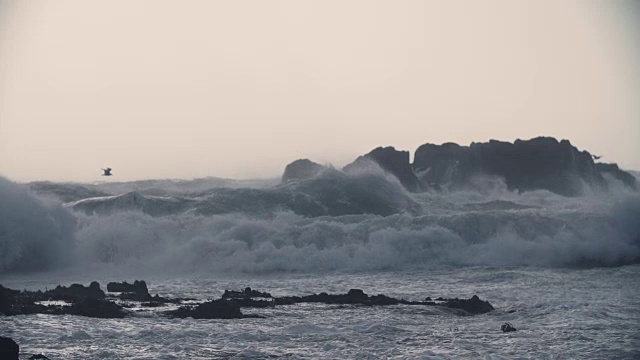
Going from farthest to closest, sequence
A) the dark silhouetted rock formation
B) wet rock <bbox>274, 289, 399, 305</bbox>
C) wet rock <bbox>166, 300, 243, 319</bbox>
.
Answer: the dark silhouetted rock formation → wet rock <bbox>274, 289, 399, 305</bbox> → wet rock <bbox>166, 300, 243, 319</bbox>

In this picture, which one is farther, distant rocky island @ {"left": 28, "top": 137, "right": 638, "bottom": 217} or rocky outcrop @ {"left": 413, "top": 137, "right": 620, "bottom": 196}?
rocky outcrop @ {"left": 413, "top": 137, "right": 620, "bottom": 196}

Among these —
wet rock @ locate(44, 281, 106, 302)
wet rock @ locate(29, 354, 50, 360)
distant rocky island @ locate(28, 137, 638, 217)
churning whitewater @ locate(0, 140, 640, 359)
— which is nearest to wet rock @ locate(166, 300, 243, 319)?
churning whitewater @ locate(0, 140, 640, 359)

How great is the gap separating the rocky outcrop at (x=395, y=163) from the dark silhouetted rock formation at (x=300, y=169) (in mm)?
2349

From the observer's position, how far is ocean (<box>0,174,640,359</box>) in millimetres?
18469

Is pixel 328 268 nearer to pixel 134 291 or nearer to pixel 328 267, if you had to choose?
pixel 328 267

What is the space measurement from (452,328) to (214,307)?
5.26 m

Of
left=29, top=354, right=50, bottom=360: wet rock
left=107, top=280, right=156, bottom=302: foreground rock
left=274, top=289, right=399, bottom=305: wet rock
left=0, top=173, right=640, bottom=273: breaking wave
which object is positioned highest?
left=0, top=173, right=640, bottom=273: breaking wave

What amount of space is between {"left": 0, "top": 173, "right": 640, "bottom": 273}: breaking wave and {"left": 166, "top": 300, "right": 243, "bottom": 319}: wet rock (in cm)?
1367

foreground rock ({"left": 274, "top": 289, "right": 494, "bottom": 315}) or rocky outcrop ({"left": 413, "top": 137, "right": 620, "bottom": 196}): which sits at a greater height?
rocky outcrop ({"left": 413, "top": 137, "right": 620, "bottom": 196})

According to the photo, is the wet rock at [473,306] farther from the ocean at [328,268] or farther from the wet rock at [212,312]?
the wet rock at [212,312]

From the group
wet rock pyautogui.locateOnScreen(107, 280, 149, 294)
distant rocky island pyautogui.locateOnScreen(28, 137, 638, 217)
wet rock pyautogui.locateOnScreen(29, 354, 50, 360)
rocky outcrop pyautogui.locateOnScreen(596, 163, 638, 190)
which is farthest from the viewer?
rocky outcrop pyautogui.locateOnScreen(596, 163, 638, 190)

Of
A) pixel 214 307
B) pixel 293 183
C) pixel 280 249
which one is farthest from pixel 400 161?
pixel 214 307

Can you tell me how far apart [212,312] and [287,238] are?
61.9ft

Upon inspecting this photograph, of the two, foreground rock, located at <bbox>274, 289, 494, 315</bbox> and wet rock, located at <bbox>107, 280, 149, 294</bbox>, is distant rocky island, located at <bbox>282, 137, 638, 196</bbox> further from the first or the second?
foreground rock, located at <bbox>274, 289, 494, 315</bbox>
